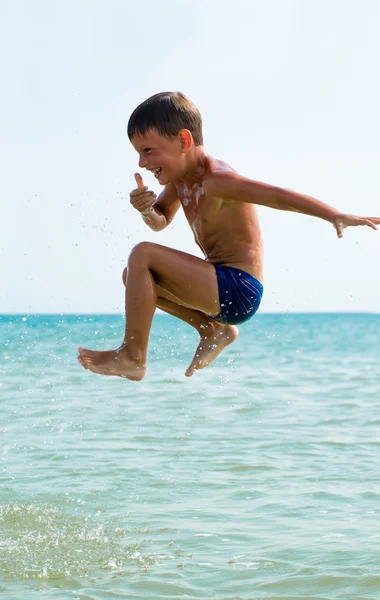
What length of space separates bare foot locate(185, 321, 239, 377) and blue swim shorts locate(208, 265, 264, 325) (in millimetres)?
258

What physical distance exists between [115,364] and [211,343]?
27.9 inches

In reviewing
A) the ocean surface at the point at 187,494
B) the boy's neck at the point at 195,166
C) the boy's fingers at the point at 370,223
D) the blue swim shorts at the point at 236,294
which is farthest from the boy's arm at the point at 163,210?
the ocean surface at the point at 187,494

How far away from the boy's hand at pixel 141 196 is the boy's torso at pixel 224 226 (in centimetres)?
29

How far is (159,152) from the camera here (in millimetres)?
4371

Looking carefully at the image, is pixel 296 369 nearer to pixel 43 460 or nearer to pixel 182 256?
pixel 43 460

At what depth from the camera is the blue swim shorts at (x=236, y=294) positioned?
4.52 metres

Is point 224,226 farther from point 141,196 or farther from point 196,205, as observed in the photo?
point 141,196

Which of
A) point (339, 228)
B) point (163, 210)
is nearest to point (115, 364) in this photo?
point (163, 210)

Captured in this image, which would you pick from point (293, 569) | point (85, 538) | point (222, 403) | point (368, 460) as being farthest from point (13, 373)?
point (293, 569)

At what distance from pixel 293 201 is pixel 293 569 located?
244cm

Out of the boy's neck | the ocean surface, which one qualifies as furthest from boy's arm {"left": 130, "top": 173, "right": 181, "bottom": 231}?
the ocean surface

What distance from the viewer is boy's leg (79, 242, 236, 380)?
436 cm

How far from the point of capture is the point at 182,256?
4445mm

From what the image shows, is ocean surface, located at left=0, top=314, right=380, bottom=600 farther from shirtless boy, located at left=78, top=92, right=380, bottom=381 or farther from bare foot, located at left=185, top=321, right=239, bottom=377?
shirtless boy, located at left=78, top=92, right=380, bottom=381
